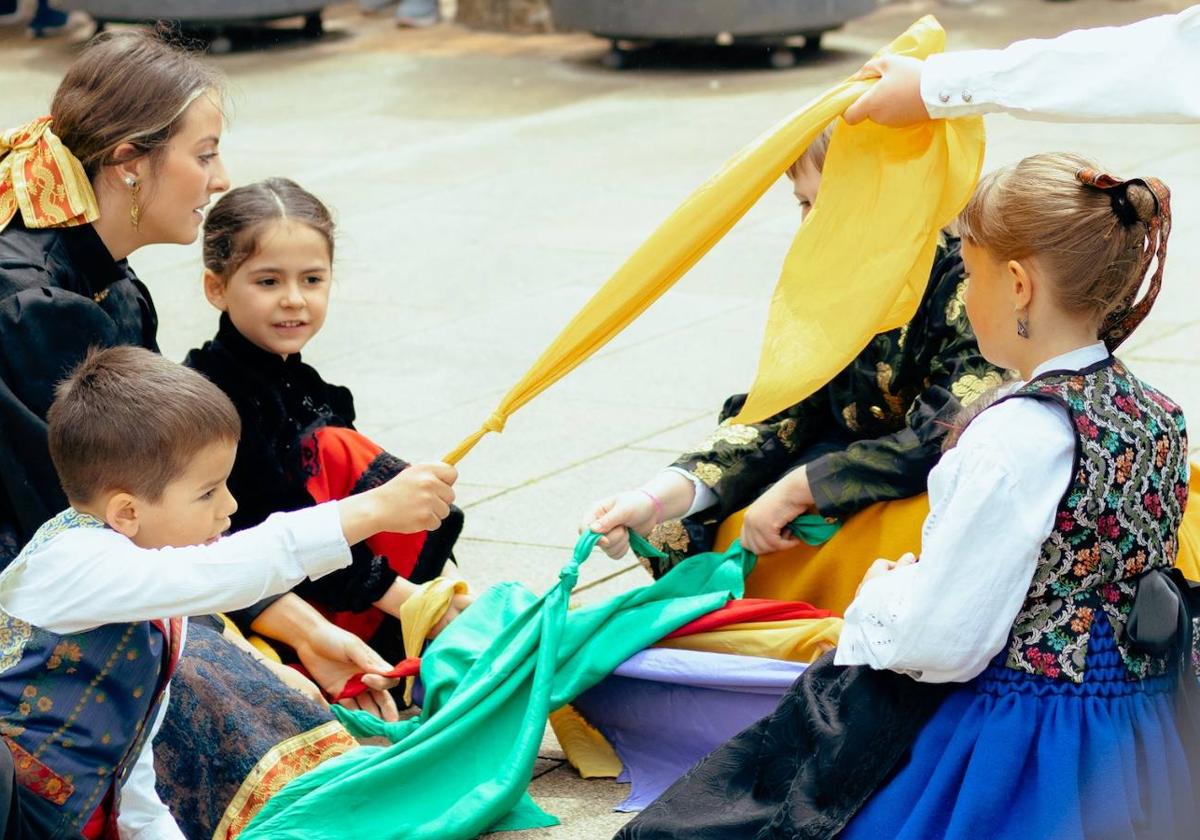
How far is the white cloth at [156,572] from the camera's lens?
2.52 m

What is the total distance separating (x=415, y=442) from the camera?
5.05 meters

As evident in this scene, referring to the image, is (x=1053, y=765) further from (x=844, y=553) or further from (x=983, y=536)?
(x=844, y=553)

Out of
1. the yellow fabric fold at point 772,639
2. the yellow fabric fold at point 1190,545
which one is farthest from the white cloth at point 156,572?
the yellow fabric fold at point 1190,545

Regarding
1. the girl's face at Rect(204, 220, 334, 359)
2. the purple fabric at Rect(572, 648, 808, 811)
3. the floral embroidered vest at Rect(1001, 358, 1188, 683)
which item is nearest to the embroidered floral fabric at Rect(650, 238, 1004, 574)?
the purple fabric at Rect(572, 648, 808, 811)

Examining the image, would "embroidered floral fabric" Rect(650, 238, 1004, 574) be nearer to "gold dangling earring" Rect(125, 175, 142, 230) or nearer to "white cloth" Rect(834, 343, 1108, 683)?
"white cloth" Rect(834, 343, 1108, 683)

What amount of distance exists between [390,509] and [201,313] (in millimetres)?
4003

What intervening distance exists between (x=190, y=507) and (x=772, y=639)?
1.04 metres

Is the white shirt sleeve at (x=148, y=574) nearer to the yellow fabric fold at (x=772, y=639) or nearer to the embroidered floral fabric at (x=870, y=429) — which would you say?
the yellow fabric fold at (x=772, y=639)

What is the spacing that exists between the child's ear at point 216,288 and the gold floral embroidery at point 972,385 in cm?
146

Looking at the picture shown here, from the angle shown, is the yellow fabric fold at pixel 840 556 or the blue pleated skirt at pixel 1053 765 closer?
the blue pleated skirt at pixel 1053 765

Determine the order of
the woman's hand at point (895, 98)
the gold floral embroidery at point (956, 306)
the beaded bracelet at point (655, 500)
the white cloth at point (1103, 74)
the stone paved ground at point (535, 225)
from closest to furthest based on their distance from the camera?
the white cloth at point (1103, 74) → the woman's hand at point (895, 98) → the gold floral embroidery at point (956, 306) → the beaded bracelet at point (655, 500) → the stone paved ground at point (535, 225)

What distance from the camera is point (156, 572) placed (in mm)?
2527

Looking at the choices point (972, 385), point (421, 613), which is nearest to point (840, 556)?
point (972, 385)

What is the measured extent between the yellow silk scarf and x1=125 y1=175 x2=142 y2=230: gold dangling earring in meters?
0.06
